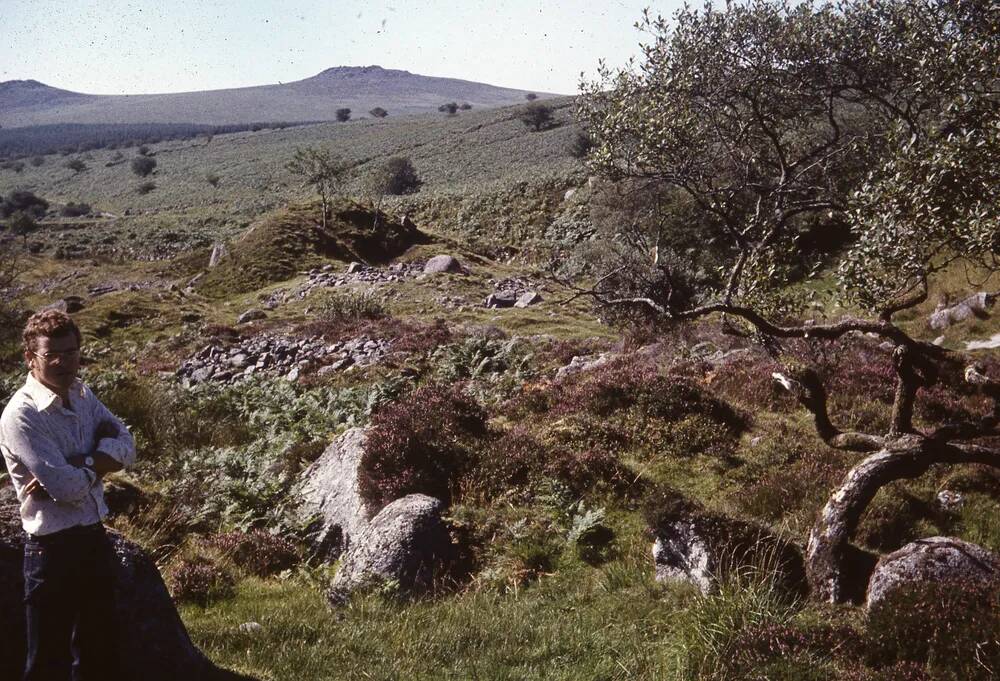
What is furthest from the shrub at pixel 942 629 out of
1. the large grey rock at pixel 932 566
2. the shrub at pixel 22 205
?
the shrub at pixel 22 205

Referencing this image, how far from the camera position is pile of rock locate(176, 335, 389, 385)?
1995 centimetres

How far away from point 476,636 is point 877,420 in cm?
836

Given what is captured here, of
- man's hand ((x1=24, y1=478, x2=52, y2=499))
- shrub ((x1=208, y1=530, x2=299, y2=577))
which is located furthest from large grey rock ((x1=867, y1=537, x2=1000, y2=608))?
shrub ((x1=208, y1=530, x2=299, y2=577))

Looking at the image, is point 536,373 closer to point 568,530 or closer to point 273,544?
point 568,530

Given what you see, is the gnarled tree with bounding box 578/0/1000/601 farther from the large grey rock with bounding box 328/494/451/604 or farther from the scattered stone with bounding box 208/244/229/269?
the scattered stone with bounding box 208/244/229/269

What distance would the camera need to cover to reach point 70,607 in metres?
4.40

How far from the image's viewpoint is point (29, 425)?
4.19 meters

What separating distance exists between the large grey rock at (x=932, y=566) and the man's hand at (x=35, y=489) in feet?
22.3

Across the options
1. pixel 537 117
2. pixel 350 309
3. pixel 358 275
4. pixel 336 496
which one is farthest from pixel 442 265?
pixel 537 117

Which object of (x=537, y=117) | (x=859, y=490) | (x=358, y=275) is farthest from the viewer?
(x=537, y=117)

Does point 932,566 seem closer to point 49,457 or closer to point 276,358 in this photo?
point 49,457

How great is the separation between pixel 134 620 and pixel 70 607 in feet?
2.75

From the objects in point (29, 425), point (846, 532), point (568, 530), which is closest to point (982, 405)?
point (846, 532)

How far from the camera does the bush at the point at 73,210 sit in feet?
292
